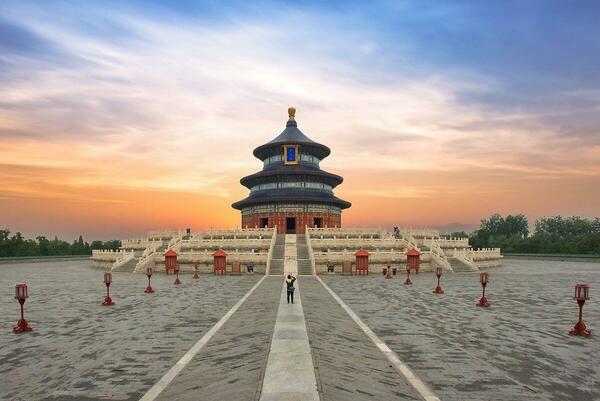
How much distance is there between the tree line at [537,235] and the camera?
8344 cm

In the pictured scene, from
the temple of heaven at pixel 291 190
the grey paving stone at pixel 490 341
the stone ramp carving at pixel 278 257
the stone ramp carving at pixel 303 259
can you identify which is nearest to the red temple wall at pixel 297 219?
the temple of heaven at pixel 291 190

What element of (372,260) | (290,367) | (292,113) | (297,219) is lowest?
(290,367)

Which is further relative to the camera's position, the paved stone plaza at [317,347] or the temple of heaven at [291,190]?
the temple of heaven at [291,190]

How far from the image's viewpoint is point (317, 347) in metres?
10.6

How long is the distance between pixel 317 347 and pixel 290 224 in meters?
53.8

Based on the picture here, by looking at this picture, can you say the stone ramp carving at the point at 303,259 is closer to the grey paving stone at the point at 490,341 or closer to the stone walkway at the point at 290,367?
the grey paving stone at the point at 490,341

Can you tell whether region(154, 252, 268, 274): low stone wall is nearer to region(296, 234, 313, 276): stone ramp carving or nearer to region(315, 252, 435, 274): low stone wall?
region(296, 234, 313, 276): stone ramp carving

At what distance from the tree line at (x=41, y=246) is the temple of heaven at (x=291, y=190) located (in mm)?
36866

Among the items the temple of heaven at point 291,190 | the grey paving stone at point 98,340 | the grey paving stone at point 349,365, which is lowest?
the grey paving stone at point 98,340

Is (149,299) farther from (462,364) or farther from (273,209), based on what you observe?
(273,209)

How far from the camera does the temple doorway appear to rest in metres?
63.9

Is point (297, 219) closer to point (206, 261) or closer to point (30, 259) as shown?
point (206, 261)

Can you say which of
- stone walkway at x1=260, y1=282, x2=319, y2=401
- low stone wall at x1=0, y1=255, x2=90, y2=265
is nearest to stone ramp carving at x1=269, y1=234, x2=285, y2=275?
stone walkway at x1=260, y1=282, x2=319, y2=401

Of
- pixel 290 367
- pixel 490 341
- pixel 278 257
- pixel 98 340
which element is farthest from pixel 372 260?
pixel 290 367
